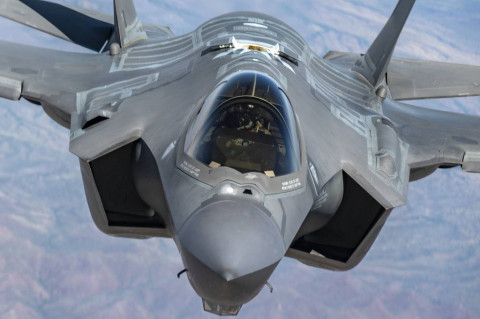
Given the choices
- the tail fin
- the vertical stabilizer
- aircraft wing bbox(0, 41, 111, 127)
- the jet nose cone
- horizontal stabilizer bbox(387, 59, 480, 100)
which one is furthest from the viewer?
horizontal stabilizer bbox(387, 59, 480, 100)

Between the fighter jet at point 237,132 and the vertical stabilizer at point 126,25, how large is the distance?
0.04 meters

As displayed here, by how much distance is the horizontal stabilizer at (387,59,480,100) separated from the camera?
15500 mm

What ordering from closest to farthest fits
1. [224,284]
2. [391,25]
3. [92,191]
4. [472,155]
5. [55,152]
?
1. [224,284]
2. [92,191]
3. [472,155]
4. [391,25]
5. [55,152]

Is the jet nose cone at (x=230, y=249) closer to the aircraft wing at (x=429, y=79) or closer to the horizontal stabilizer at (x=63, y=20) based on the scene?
the aircraft wing at (x=429, y=79)

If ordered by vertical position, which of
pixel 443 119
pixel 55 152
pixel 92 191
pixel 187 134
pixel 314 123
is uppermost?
pixel 187 134

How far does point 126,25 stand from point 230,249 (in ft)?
27.5

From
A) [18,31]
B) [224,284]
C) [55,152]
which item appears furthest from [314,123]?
[18,31]

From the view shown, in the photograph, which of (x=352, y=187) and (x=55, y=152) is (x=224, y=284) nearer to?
(x=352, y=187)

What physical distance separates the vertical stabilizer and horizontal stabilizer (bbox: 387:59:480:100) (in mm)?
5204

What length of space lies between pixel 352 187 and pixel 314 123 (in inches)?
41.5

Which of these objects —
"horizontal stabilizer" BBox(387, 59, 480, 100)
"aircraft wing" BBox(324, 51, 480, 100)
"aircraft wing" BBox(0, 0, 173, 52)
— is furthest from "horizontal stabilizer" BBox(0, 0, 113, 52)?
"horizontal stabilizer" BBox(387, 59, 480, 100)

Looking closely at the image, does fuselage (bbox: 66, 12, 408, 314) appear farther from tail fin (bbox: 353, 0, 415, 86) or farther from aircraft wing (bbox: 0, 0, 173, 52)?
aircraft wing (bbox: 0, 0, 173, 52)

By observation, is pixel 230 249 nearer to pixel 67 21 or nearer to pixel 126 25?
pixel 126 25

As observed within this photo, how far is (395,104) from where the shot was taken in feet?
48.0
